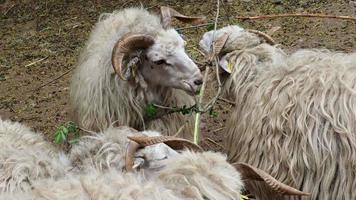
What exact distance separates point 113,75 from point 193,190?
198cm

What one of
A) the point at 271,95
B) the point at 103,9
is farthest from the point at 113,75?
the point at 103,9

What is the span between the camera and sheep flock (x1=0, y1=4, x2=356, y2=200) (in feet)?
8.95

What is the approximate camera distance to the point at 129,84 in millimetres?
4418

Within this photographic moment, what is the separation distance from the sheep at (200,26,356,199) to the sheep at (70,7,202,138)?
369mm

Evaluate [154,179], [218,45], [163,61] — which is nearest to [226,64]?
[218,45]

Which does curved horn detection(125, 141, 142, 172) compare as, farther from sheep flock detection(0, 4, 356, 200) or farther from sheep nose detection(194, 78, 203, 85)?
sheep nose detection(194, 78, 203, 85)

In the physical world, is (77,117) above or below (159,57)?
below

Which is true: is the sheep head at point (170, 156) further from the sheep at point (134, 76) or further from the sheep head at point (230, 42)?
the sheep head at point (230, 42)

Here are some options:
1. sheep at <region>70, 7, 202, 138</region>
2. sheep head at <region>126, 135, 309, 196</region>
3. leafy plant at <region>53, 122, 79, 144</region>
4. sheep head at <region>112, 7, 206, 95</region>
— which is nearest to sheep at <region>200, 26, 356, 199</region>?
sheep head at <region>112, 7, 206, 95</region>

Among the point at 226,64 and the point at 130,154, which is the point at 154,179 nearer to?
the point at 130,154

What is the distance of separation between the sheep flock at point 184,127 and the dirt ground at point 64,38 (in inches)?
31.5

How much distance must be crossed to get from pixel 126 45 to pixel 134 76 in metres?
0.26

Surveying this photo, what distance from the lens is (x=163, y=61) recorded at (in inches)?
172

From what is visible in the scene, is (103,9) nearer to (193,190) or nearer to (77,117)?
(77,117)
